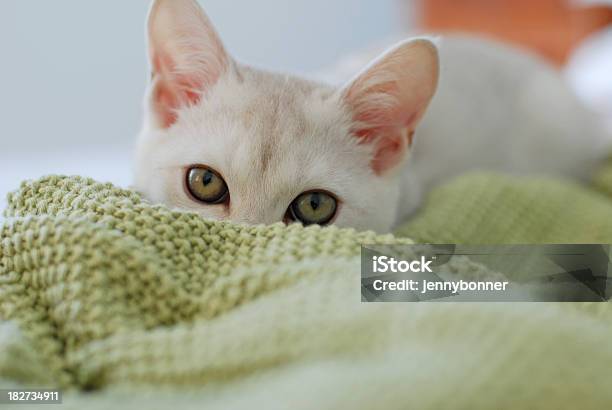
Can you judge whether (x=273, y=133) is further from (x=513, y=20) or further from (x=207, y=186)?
(x=513, y=20)

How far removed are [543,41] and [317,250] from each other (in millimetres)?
3141

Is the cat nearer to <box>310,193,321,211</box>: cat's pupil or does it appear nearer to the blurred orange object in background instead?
<box>310,193,321,211</box>: cat's pupil

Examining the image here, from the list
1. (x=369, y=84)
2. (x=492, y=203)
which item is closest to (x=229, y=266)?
(x=369, y=84)

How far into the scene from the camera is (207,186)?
1007 millimetres

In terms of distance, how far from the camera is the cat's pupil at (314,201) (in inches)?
40.7

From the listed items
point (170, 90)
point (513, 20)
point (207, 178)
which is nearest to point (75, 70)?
point (170, 90)

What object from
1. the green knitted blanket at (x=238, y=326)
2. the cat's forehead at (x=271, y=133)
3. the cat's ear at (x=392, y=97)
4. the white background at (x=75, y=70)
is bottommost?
the green knitted blanket at (x=238, y=326)

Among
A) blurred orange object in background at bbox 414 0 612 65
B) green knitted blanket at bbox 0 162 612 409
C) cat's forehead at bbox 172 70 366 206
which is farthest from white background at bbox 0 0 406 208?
green knitted blanket at bbox 0 162 612 409

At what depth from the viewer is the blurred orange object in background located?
340cm

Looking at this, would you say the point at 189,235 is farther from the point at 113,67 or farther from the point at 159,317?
the point at 113,67

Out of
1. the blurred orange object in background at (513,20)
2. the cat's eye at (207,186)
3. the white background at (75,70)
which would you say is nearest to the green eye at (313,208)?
the cat's eye at (207,186)

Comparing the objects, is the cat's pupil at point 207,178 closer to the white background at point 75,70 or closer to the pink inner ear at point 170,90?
the pink inner ear at point 170,90

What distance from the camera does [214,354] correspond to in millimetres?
621

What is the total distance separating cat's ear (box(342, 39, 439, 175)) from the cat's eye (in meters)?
0.30
